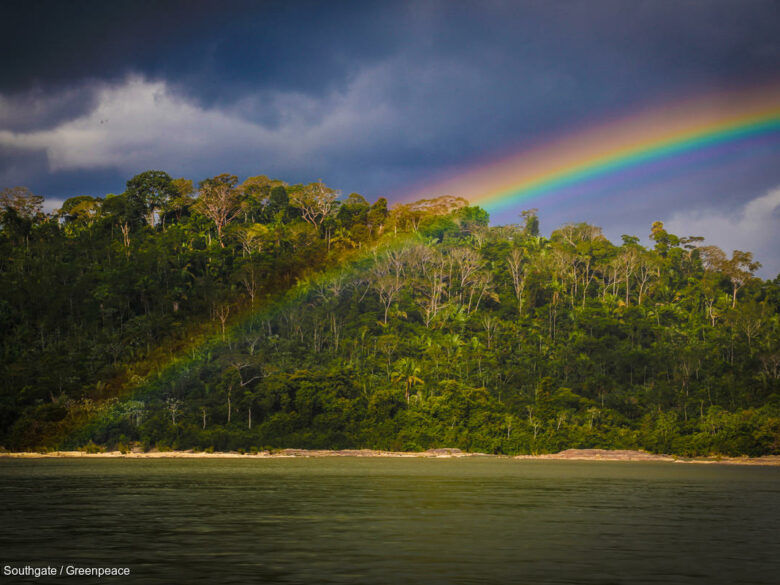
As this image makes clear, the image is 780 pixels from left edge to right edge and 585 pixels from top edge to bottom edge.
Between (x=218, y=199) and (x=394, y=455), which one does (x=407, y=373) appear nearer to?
(x=394, y=455)

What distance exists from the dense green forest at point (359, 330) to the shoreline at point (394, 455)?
1.31m

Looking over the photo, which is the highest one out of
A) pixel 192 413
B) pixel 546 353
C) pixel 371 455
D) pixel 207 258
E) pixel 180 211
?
pixel 180 211

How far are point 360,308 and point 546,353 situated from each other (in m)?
31.7

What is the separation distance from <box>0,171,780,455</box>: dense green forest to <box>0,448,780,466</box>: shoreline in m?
1.31

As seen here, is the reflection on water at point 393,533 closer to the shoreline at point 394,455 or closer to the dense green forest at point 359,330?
the shoreline at point 394,455

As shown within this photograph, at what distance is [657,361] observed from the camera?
321 ft

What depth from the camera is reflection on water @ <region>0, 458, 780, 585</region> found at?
46.1 feet

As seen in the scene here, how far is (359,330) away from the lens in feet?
348

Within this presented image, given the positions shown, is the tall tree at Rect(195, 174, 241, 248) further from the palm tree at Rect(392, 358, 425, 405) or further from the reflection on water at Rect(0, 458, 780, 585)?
the reflection on water at Rect(0, 458, 780, 585)

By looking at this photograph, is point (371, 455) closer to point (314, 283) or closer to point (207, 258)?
point (314, 283)

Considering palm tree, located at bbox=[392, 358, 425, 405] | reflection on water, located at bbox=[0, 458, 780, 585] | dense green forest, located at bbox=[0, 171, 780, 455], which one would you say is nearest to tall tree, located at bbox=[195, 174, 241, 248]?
dense green forest, located at bbox=[0, 171, 780, 455]

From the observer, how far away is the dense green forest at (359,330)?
85.4 m

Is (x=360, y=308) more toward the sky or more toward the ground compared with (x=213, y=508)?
more toward the sky

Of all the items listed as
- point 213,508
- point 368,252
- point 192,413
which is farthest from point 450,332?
point 213,508
